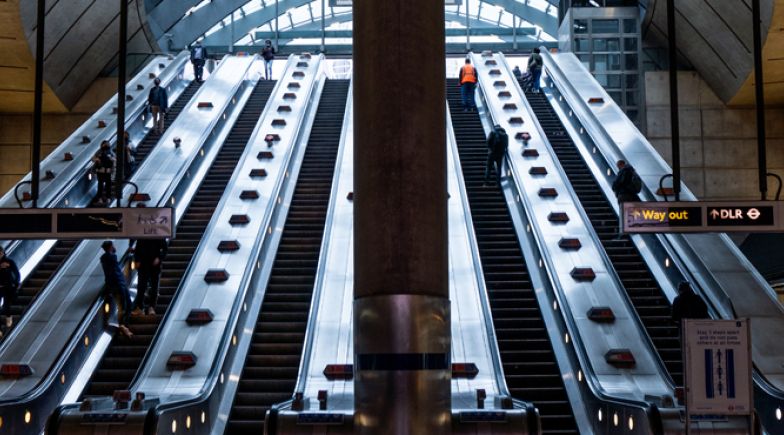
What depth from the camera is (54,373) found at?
11.7 meters

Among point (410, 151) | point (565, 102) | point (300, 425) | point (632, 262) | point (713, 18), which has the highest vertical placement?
point (713, 18)

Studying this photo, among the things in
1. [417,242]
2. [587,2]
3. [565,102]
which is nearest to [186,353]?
[417,242]

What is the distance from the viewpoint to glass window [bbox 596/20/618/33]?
3061cm

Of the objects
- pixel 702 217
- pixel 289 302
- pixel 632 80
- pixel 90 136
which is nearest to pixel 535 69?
pixel 632 80

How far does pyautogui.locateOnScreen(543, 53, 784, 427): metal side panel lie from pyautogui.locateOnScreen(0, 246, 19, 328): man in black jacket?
9.34 meters

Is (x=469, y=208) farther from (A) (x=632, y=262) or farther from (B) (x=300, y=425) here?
(B) (x=300, y=425)

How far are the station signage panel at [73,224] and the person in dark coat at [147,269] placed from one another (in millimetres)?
2648

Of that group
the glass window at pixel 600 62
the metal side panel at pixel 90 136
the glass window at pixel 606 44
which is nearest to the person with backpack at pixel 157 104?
the metal side panel at pixel 90 136

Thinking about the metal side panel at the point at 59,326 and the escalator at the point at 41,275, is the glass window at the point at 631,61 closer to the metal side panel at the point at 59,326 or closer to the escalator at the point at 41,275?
the metal side panel at the point at 59,326

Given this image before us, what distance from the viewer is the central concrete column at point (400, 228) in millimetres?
9461

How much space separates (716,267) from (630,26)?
56.4 ft

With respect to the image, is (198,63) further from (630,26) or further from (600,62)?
(630,26)

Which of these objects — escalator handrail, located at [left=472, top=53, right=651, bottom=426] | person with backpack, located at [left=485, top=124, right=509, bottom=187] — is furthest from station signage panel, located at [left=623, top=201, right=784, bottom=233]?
person with backpack, located at [left=485, top=124, right=509, bottom=187]

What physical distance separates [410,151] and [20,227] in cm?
468
